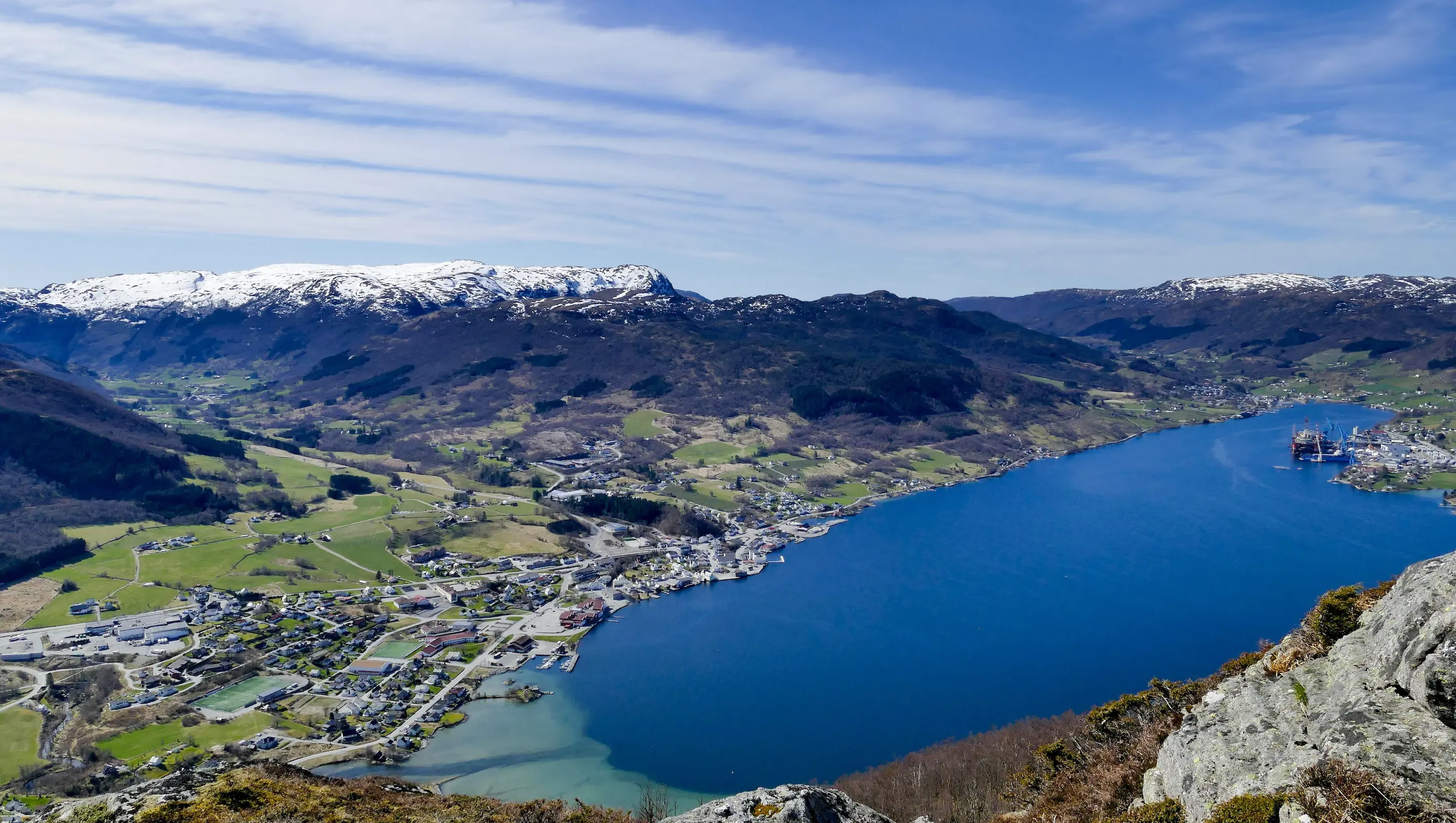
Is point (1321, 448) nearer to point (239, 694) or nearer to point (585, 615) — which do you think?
point (585, 615)

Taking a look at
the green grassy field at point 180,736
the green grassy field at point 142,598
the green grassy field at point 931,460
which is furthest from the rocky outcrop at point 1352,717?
the green grassy field at point 931,460

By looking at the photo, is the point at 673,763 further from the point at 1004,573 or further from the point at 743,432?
the point at 743,432

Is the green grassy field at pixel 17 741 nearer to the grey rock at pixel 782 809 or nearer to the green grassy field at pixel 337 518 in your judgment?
the green grassy field at pixel 337 518

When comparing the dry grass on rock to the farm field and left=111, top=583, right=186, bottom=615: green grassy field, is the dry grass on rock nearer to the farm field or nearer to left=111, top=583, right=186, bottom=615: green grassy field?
left=111, top=583, right=186, bottom=615: green grassy field

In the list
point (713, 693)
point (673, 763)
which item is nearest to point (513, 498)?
point (713, 693)

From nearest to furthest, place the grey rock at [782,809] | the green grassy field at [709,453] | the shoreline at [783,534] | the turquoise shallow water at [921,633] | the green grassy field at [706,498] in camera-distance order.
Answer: the grey rock at [782,809], the shoreline at [783,534], the turquoise shallow water at [921,633], the green grassy field at [706,498], the green grassy field at [709,453]
